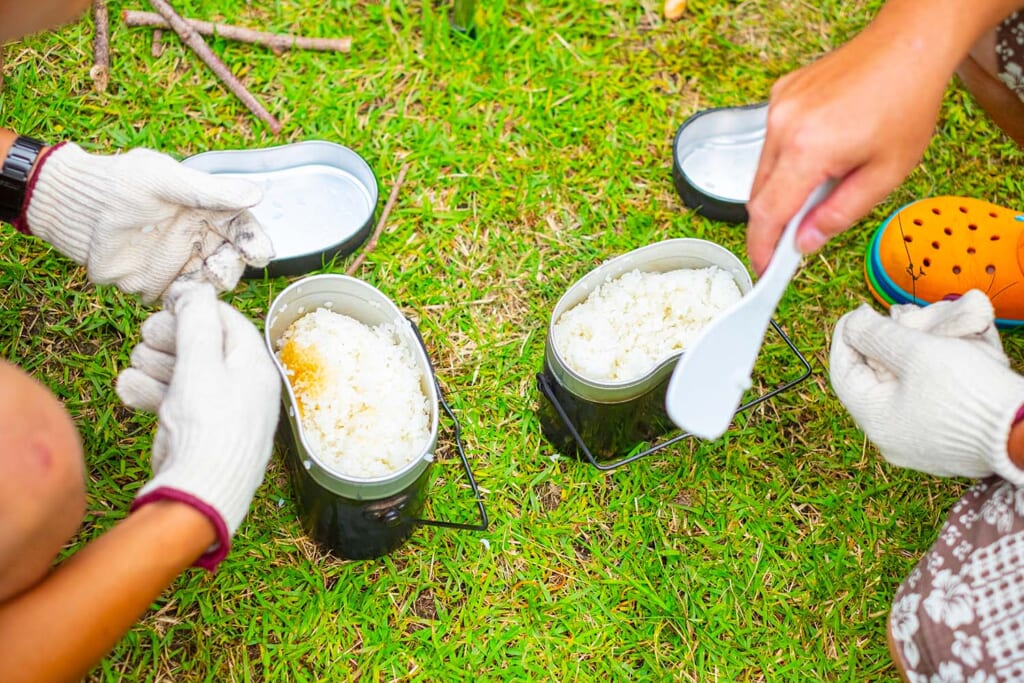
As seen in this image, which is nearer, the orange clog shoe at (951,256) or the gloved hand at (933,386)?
the gloved hand at (933,386)

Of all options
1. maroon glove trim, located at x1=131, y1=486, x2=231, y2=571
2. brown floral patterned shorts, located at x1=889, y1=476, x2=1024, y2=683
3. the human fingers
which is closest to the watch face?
maroon glove trim, located at x1=131, y1=486, x2=231, y2=571

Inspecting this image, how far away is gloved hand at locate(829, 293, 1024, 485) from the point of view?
1.36 metres

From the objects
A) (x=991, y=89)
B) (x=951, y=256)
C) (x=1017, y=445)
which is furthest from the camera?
(x=951, y=256)

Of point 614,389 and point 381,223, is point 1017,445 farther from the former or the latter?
point 381,223

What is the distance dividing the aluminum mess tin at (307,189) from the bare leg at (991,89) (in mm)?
1376

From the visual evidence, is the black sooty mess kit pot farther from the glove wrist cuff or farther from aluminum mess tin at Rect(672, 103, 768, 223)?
aluminum mess tin at Rect(672, 103, 768, 223)

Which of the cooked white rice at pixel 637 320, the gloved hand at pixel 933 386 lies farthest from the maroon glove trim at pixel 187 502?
the gloved hand at pixel 933 386

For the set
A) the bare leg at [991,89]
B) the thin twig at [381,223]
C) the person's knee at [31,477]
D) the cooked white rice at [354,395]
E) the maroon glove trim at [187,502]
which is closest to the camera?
the person's knee at [31,477]

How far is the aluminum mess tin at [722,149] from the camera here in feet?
7.07

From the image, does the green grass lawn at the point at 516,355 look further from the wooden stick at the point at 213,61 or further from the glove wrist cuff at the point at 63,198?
the glove wrist cuff at the point at 63,198

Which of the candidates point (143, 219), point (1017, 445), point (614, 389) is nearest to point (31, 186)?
point (143, 219)

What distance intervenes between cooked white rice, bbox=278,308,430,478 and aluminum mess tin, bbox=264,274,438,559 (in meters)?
0.03

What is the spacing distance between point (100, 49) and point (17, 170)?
86 cm

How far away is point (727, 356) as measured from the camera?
3.82ft
